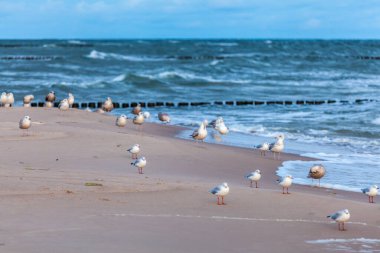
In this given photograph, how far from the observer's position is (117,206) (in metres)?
10.2

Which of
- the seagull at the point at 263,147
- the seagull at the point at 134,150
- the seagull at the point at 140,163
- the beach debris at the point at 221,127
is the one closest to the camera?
the seagull at the point at 140,163

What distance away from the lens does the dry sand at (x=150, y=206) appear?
872 centimetres

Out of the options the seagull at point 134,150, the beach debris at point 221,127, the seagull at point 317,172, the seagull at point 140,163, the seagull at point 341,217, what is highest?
the beach debris at point 221,127

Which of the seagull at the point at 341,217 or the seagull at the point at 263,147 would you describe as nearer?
the seagull at the point at 341,217

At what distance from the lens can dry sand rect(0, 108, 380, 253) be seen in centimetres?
872

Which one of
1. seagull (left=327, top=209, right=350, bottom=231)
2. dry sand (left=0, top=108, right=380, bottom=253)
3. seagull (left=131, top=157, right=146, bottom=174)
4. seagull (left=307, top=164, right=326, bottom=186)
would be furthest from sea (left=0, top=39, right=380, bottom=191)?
seagull (left=327, top=209, right=350, bottom=231)

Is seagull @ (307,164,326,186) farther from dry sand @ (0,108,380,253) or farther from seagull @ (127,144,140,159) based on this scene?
seagull @ (127,144,140,159)

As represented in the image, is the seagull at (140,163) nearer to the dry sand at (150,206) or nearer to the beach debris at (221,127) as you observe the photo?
the dry sand at (150,206)

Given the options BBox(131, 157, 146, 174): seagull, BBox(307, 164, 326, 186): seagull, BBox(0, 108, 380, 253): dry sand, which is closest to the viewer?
BBox(0, 108, 380, 253): dry sand

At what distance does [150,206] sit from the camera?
10.4m

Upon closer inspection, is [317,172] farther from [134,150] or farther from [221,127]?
[221,127]

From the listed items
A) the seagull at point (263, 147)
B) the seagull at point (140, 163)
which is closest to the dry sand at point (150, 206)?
the seagull at point (140, 163)

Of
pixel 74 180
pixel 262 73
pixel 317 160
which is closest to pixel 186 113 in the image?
pixel 317 160

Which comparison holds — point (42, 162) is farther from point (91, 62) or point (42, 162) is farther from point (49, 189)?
point (91, 62)
